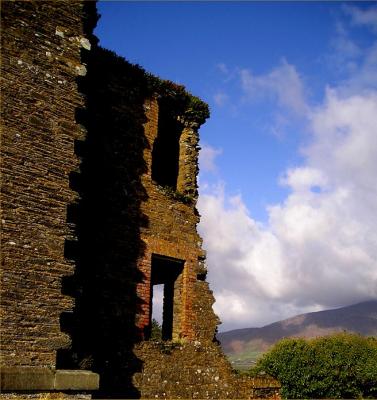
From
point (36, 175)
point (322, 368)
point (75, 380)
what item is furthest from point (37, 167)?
point (322, 368)

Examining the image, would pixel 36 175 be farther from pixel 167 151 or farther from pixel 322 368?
pixel 322 368

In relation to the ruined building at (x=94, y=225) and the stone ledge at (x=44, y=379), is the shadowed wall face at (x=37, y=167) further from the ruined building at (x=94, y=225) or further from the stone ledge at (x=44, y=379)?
the stone ledge at (x=44, y=379)

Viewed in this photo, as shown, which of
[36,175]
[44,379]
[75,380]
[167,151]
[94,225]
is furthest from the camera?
[167,151]

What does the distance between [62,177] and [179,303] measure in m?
5.01

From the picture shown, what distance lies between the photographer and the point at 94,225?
→ 10477 mm

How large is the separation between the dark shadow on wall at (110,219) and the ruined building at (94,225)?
3 centimetres

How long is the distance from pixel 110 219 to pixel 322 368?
1375 cm

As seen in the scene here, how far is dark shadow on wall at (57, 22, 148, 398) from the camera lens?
9828mm

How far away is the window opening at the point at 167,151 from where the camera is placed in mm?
13414

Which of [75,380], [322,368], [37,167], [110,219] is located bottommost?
[322,368]

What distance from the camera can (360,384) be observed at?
2078cm

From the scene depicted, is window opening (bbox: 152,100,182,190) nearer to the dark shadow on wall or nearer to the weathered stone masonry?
the dark shadow on wall

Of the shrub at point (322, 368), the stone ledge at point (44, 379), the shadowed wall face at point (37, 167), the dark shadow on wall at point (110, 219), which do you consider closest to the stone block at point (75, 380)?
the stone ledge at point (44, 379)

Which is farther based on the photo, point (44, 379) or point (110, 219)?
point (110, 219)
